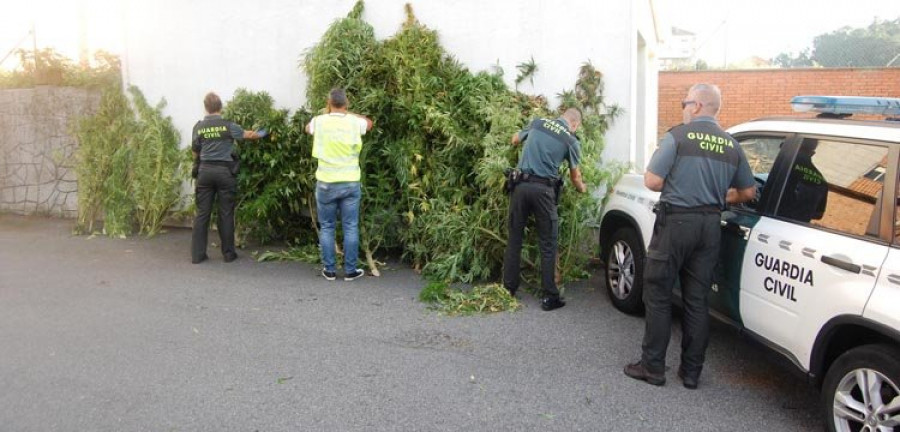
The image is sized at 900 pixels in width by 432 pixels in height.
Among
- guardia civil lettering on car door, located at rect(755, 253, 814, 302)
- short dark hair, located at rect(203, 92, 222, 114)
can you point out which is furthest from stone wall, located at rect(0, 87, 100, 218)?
guardia civil lettering on car door, located at rect(755, 253, 814, 302)

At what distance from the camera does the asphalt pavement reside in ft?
13.0

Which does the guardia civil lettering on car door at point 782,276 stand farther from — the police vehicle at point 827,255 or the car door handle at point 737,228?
the car door handle at point 737,228

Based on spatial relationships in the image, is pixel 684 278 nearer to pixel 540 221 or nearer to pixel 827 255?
pixel 827 255

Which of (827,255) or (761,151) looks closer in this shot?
(827,255)

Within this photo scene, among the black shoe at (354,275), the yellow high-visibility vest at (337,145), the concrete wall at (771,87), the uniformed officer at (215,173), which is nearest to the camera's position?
the yellow high-visibility vest at (337,145)

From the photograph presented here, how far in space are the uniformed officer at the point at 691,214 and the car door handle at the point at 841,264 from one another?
2.48 feet

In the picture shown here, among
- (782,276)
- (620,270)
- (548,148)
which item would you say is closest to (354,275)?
(548,148)

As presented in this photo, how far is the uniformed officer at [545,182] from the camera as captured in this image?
5.77 m

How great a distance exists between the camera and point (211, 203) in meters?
7.83

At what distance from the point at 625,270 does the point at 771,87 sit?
470 inches

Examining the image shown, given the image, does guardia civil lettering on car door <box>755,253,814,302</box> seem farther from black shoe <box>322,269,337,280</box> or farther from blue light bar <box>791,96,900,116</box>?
black shoe <box>322,269,337,280</box>

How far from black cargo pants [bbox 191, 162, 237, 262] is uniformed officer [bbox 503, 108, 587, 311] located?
3.52m

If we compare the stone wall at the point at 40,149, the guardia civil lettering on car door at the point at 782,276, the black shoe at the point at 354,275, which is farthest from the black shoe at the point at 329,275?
the stone wall at the point at 40,149

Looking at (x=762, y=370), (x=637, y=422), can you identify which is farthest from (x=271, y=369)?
(x=762, y=370)
